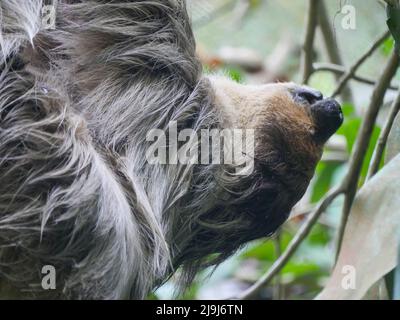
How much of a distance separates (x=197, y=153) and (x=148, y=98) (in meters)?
0.22

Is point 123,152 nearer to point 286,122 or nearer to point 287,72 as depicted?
point 286,122

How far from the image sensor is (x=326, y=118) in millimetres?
2439

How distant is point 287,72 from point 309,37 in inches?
101

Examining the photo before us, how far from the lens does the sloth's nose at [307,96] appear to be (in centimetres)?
249

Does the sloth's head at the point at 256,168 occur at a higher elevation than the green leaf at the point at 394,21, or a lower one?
lower

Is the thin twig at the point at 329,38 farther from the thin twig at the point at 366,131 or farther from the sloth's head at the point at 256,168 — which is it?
the sloth's head at the point at 256,168

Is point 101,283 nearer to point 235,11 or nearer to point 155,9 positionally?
point 155,9

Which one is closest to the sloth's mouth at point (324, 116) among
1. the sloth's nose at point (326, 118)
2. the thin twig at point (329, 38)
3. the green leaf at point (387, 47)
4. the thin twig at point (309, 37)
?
the sloth's nose at point (326, 118)

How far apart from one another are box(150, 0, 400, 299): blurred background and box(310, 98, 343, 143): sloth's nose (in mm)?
240

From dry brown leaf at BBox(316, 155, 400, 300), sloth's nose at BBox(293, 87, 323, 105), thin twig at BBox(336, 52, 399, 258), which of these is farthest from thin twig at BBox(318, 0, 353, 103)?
dry brown leaf at BBox(316, 155, 400, 300)

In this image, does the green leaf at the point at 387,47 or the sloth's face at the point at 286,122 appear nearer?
the sloth's face at the point at 286,122

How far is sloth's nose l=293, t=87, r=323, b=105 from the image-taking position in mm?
2488

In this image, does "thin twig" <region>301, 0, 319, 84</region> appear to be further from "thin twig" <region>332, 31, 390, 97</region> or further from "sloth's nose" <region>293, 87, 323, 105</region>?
"sloth's nose" <region>293, 87, 323, 105</region>

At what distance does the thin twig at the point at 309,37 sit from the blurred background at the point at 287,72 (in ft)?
0.22
